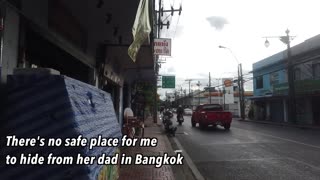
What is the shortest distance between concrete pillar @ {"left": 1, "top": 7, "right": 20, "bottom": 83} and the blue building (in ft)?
101

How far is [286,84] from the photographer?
38.1m

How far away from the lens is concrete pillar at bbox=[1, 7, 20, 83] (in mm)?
4336

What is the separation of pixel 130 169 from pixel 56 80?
6.27 m

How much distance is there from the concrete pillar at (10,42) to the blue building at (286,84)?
101ft

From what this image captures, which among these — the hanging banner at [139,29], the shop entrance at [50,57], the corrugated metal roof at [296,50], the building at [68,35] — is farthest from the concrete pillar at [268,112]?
the hanging banner at [139,29]

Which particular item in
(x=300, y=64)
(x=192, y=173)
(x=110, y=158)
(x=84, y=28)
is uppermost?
(x=300, y=64)

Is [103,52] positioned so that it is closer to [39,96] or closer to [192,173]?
[192,173]

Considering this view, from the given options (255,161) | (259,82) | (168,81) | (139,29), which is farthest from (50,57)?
(259,82)

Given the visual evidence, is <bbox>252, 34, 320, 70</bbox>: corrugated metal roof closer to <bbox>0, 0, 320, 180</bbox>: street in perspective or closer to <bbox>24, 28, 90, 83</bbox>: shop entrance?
<bbox>0, 0, 320, 180</bbox>: street in perspective

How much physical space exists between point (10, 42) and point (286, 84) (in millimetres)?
36828

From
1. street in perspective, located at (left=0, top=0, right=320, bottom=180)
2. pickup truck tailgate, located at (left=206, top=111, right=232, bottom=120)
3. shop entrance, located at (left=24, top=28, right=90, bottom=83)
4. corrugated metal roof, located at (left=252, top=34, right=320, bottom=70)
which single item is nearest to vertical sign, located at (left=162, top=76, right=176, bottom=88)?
Answer: corrugated metal roof, located at (left=252, top=34, right=320, bottom=70)

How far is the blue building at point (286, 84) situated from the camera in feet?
109

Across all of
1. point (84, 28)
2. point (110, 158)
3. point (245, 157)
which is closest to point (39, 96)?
point (110, 158)

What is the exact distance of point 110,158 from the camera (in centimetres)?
460
